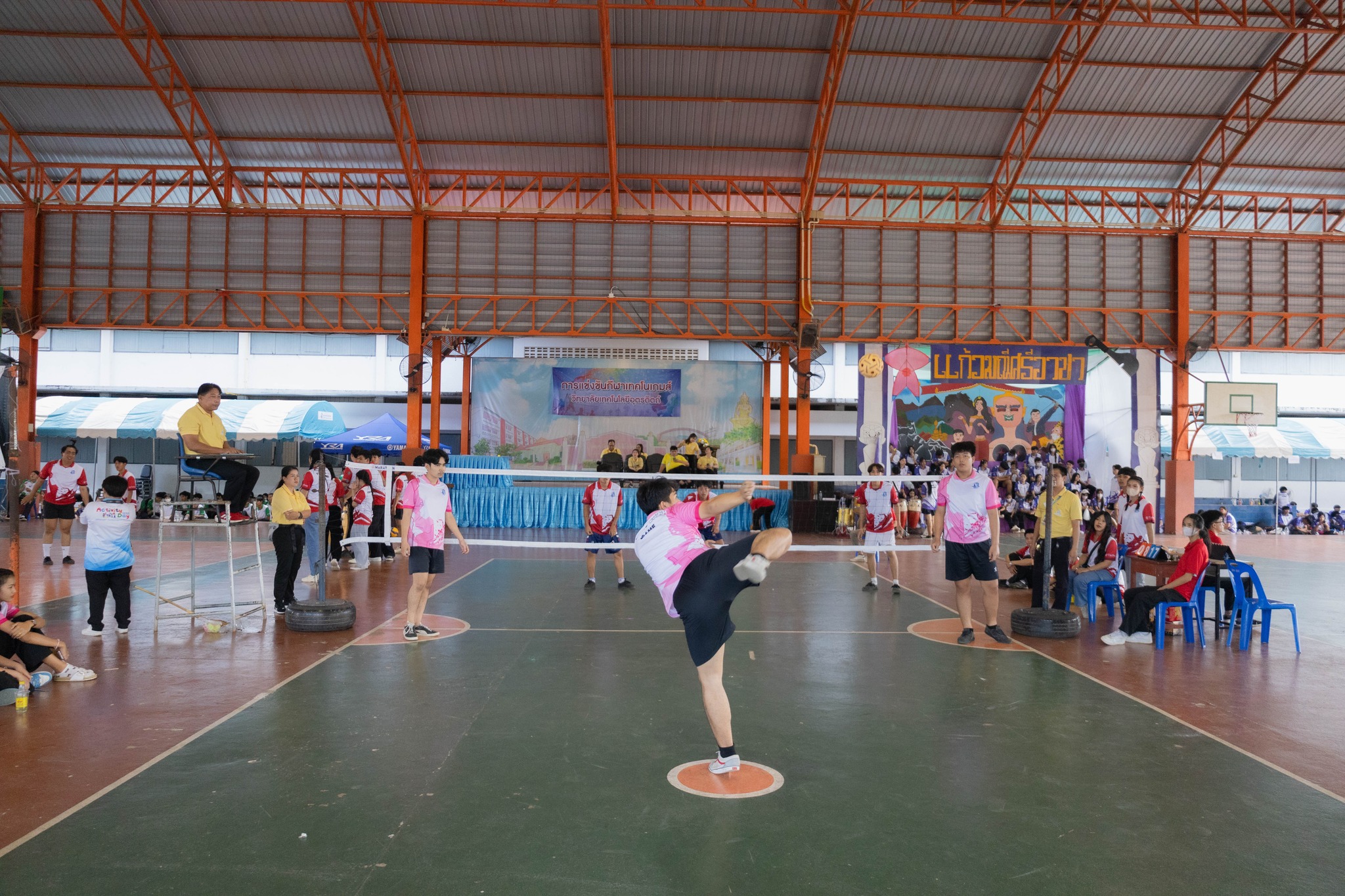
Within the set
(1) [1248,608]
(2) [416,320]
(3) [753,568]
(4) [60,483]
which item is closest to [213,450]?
(3) [753,568]

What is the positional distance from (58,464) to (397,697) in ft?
35.8

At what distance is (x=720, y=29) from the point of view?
1911 cm

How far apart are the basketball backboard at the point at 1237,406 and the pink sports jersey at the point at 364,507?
21.6 m

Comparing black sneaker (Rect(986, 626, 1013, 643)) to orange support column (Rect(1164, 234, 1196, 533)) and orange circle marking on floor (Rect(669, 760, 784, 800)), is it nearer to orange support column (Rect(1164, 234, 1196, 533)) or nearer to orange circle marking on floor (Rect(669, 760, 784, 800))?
orange circle marking on floor (Rect(669, 760, 784, 800))

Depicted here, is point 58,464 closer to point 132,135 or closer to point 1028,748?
point 132,135

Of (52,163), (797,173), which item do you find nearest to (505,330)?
(797,173)

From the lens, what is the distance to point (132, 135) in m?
21.6

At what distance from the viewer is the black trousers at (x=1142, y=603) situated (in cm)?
777

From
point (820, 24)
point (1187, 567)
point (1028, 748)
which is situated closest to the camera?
point (1028, 748)

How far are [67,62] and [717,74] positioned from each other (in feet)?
51.9

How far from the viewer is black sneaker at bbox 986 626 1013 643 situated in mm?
7758

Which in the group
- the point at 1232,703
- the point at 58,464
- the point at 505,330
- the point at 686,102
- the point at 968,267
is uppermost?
the point at 686,102

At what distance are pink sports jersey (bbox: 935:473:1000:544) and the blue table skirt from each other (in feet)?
42.8

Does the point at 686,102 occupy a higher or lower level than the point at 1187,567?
higher
